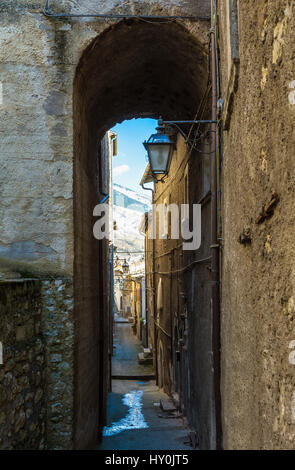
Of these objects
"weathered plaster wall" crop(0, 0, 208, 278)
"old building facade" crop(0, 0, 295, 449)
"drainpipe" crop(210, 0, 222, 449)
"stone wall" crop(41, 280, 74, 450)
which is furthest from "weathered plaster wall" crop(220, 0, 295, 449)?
"weathered plaster wall" crop(0, 0, 208, 278)

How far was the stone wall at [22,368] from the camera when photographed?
3.26 metres

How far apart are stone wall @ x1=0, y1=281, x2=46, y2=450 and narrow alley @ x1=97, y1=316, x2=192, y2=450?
231 centimetres

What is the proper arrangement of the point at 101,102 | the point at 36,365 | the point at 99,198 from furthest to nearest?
the point at 99,198, the point at 101,102, the point at 36,365

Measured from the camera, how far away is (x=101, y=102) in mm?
6547

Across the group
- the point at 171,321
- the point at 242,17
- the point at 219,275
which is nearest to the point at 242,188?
the point at 242,17

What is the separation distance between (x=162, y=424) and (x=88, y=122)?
562 centimetres

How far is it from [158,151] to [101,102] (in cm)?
166

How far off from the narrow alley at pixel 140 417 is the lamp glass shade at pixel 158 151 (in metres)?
3.96

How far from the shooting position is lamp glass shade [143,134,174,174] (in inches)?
217

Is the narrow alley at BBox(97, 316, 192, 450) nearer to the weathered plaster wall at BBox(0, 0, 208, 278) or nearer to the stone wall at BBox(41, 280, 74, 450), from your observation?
the stone wall at BBox(41, 280, 74, 450)

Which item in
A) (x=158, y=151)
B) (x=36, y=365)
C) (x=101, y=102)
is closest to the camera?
(x=36, y=365)

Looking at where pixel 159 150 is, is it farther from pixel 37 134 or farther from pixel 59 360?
pixel 59 360

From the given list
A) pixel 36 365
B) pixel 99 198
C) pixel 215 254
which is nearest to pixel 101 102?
pixel 99 198

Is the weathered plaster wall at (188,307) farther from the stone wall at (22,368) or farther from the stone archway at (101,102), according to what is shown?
the stone wall at (22,368)
